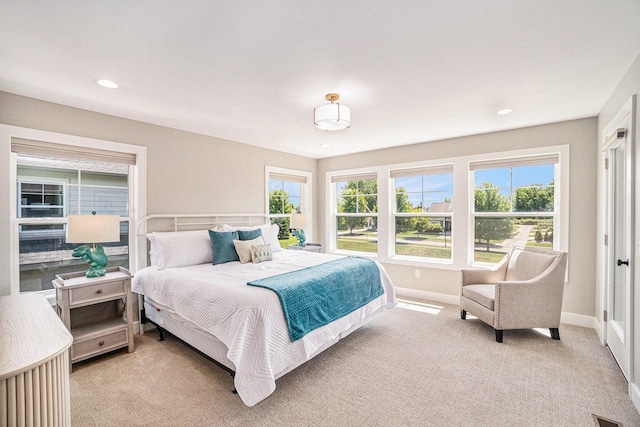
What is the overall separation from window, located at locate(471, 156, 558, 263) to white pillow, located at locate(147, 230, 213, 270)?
3.77 metres

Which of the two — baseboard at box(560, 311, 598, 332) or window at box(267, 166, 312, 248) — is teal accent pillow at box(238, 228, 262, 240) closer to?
window at box(267, 166, 312, 248)

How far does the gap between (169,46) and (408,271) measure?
14.2 feet

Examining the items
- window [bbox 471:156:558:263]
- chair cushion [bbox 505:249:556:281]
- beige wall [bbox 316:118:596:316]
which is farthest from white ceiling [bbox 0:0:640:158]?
chair cushion [bbox 505:249:556:281]

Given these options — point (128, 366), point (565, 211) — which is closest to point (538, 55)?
point (565, 211)

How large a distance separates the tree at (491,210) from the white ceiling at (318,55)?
1158 mm

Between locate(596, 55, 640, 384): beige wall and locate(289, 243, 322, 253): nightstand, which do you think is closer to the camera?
locate(596, 55, 640, 384): beige wall

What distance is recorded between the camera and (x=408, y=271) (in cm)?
482

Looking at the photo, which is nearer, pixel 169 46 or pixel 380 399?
pixel 169 46

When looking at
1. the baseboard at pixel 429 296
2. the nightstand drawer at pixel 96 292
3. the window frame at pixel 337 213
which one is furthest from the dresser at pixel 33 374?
the window frame at pixel 337 213

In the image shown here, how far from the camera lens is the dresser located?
1130mm

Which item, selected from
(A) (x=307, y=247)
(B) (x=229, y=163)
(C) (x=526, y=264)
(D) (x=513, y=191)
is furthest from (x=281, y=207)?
(C) (x=526, y=264)

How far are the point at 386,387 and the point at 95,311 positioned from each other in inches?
115

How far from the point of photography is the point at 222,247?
343 centimetres

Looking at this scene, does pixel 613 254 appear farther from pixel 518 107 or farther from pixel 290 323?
pixel 290 323
